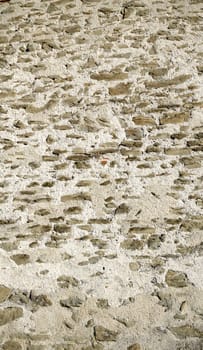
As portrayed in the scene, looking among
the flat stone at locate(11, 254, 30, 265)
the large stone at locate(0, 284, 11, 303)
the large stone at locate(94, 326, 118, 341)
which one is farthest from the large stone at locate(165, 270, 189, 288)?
the large stone at locate(0, 284, 11, 303)

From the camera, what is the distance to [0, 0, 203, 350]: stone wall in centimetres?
417

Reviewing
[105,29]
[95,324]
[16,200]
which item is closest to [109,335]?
[95,324]

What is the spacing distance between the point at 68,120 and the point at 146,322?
1982 mm

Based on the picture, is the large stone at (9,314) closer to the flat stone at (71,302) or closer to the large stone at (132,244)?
the flat stone at (71,302)

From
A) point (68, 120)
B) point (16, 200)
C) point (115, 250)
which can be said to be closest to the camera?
point (115, 250)

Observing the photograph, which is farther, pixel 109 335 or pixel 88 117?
pixel 88 117

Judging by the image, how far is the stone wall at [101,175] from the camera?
4.17 m

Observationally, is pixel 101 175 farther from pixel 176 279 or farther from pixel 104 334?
pixel 104 334

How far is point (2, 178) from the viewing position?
195 inches

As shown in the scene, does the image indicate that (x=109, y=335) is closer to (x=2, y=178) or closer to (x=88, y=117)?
(x=2, y=178)

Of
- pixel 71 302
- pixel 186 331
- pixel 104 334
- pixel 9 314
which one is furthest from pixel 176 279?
pixel 9 314

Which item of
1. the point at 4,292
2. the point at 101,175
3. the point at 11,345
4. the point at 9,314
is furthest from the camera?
the point at 101,175

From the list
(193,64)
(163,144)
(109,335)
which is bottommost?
(109,335)

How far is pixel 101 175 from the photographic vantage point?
492 centimetres
